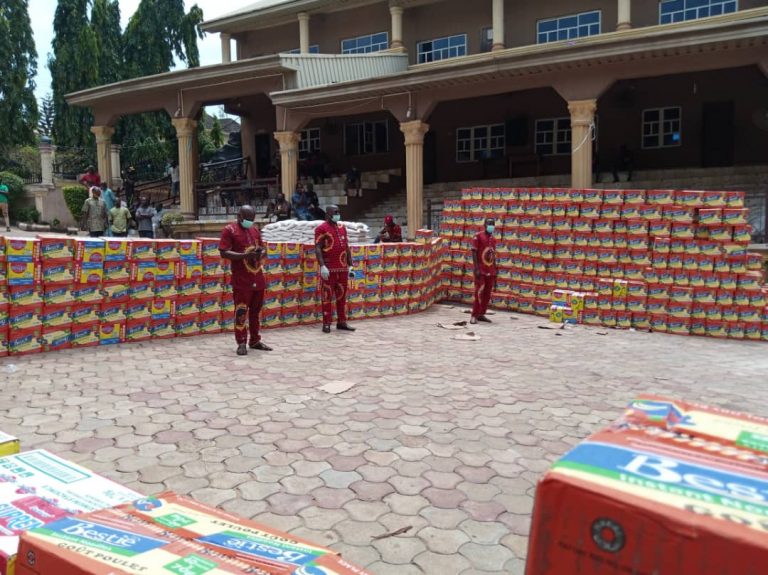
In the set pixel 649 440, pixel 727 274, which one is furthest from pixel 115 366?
pixel 727 274

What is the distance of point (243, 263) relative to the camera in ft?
24.9

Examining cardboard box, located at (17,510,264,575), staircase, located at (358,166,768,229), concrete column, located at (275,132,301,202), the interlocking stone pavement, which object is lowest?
the interlocking stone pavement

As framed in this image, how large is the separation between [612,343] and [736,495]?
839cm

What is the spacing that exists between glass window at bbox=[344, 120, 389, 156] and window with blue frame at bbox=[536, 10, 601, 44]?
20.5 ft

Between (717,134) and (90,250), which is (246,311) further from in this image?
(717,134)

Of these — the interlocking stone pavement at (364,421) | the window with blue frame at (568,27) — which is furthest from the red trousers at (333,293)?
the window with blue frame at (568,27)

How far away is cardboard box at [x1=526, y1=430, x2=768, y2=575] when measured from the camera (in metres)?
1.29

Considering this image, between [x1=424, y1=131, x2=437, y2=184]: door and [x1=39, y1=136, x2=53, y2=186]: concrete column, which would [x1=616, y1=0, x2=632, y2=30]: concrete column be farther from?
[x1=39, y1=136, x2=53, y2=186]: concrete column

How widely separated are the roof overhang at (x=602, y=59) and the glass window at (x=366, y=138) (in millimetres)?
5564

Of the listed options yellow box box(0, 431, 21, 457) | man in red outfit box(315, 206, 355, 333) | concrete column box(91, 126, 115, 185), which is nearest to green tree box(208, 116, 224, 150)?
concrete column box(91, 126, 115, 185)

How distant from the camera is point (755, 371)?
25.2 ft

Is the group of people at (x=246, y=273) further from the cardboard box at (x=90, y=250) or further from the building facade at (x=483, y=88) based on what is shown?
the building facade at (x=483, y=88)

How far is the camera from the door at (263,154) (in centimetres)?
2517

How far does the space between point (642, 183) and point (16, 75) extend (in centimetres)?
2962
